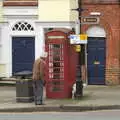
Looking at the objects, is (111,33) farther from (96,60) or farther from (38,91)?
(38,91)

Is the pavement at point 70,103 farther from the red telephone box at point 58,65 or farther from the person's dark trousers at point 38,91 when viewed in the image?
the red telephone box at point 58,65

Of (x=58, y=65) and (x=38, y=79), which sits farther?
(x=58, y=65)

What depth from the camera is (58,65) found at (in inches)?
836

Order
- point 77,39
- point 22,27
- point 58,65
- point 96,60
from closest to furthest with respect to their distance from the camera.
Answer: point 77,39
point 58,65
point 96,60
point 22,27

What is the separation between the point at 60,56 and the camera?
69.6 ft

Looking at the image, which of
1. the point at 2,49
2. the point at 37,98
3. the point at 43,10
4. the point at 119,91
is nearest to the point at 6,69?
the point at 2,49

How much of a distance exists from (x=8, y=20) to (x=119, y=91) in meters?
7.19

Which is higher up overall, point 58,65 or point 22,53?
point 22,53

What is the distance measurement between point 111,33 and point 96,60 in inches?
59.6

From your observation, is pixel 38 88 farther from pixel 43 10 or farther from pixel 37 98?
pixel 43 10

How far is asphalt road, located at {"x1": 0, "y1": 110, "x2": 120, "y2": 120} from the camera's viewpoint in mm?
16484

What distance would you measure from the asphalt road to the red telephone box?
3.01m

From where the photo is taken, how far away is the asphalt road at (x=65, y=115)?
54.1 ft

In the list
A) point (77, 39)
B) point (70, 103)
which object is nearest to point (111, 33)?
point (77, 39)
